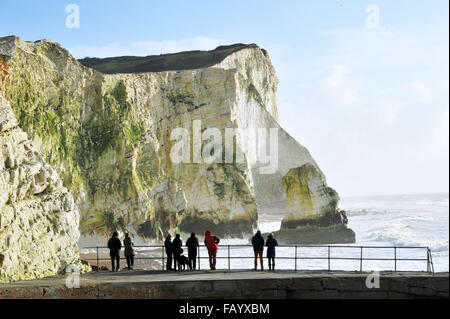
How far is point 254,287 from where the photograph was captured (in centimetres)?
1518

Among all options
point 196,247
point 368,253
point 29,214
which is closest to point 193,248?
point 196,247

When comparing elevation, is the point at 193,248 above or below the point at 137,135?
below

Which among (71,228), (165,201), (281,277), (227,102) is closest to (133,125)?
(165,201)

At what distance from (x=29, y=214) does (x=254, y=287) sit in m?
6.31

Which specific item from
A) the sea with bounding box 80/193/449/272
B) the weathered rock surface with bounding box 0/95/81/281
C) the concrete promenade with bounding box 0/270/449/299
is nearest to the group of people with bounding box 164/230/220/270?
the sea with bounding box 80/193/449/272

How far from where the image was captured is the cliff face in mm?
36375

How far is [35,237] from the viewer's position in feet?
56.0

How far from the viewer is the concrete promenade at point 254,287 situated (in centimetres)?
1477

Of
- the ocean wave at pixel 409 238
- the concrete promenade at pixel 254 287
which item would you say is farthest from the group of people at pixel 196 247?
the ocean wave at pixel 409 238

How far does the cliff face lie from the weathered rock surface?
12525mm

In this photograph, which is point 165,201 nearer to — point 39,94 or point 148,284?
point 39,94

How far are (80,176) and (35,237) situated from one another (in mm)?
21625

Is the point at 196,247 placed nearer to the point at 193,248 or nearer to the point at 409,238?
the point at 193,248
